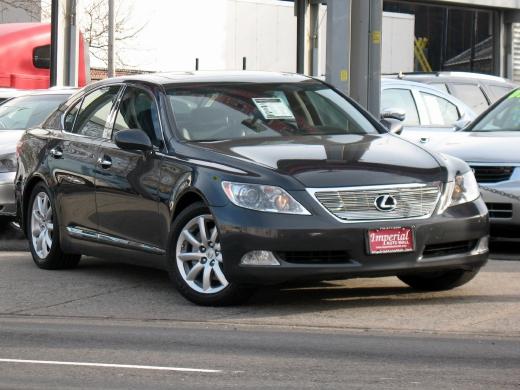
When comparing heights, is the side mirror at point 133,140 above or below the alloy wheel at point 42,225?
above

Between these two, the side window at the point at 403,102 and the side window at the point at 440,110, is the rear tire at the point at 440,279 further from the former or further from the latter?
the side window at the point at 440,110

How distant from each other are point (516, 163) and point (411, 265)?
3.52m

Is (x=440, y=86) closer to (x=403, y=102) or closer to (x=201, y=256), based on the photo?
(x=403, y=102)

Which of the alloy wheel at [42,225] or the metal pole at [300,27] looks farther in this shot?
the metal pole at [300,27]

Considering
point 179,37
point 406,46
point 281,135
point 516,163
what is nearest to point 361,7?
point 516,163

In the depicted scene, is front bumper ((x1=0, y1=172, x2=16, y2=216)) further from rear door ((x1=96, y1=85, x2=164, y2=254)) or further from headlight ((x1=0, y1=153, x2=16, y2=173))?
rear door ((x1=96, y1=85, x2=164, y2=254))

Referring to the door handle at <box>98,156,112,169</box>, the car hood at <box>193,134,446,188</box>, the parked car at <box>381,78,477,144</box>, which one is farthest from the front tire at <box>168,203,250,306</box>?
Answer: the parked car at <box>381,78,477,144</box>

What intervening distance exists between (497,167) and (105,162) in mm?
3789

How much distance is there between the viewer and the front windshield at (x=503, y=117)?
12.4 m

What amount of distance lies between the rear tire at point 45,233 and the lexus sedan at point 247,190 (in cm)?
2

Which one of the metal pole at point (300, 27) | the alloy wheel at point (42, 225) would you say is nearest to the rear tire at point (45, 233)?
the alloy wheel at point (42, 225)

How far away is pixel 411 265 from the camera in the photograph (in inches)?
308

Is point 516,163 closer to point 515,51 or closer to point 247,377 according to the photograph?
point 247,377

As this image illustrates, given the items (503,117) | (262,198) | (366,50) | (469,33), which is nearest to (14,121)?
(366,50)
